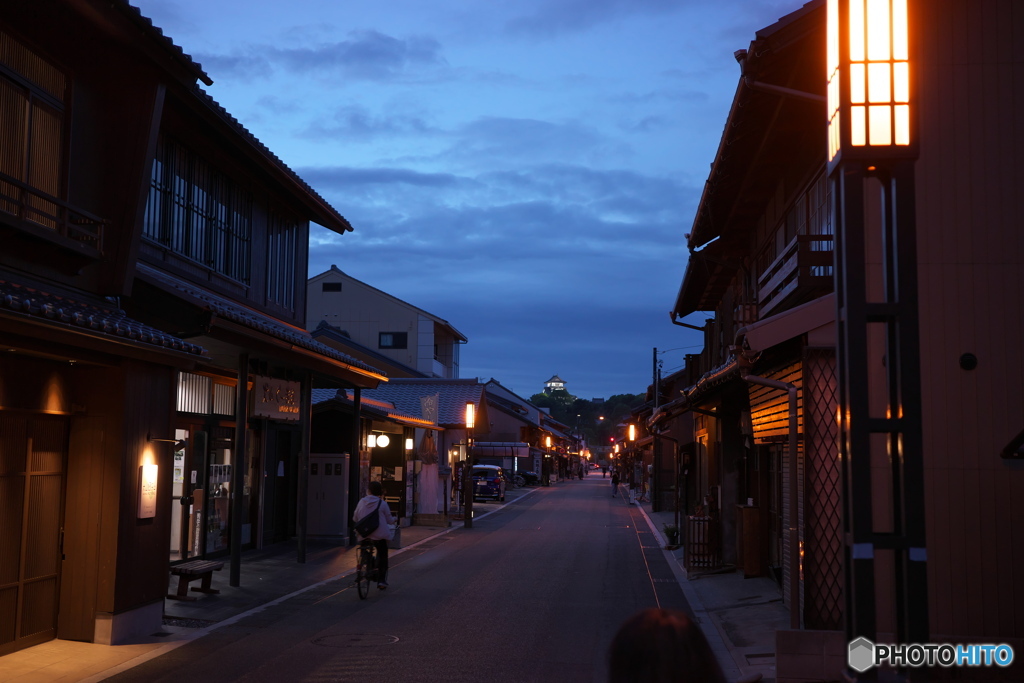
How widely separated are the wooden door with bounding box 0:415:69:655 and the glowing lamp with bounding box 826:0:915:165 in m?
9.41

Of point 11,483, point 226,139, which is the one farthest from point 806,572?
point 226,139

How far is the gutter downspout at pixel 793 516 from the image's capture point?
10773mm

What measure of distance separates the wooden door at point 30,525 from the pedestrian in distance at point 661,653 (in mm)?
9599

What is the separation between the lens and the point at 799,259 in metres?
11.1

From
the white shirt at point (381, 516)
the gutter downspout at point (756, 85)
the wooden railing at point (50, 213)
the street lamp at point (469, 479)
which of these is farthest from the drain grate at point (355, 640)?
the street lamp at point (469, 479)

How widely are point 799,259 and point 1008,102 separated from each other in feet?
8.87

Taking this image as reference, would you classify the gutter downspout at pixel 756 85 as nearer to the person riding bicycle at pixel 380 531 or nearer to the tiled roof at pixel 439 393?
the person riding bicycle at pixel 380 531

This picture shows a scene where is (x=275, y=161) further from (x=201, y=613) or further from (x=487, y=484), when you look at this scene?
(x=487, y=484)

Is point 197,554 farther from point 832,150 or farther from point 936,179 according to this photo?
point 832,150

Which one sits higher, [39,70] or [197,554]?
[39,70]

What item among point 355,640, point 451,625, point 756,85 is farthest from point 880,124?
point 451,625

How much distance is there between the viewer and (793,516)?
11406 mm

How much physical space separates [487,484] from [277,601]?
114 ft

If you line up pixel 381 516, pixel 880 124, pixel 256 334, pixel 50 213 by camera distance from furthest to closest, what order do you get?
pixel 381 516
pixel 256 334
pixel 50 213
pixel 880 124
